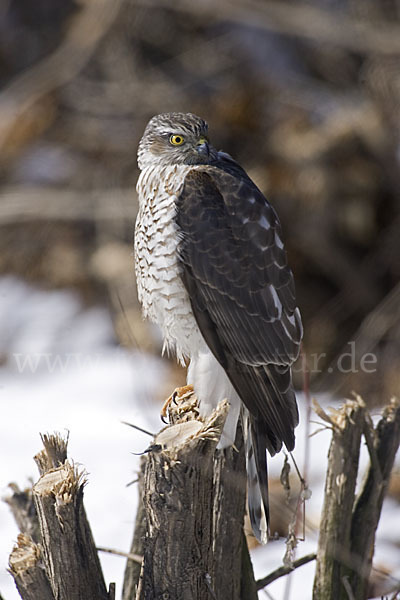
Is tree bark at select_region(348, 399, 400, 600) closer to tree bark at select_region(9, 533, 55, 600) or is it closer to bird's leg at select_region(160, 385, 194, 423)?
bird's leg at select_region(160, 385, 194, 423)

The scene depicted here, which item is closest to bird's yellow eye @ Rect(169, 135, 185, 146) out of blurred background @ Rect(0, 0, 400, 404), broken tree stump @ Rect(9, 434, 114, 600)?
broken tree stump @ Rect(9, 434, 114, 600)

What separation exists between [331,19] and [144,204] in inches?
146

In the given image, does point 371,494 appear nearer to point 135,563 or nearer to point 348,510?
point 348,510

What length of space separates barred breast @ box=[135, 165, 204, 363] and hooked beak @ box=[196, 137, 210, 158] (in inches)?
3.4

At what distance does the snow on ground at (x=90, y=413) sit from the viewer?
12.9 feet

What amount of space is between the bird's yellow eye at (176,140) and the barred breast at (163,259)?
0.09 metres

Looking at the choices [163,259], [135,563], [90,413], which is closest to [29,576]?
[135,563]

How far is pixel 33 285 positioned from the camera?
7320mm

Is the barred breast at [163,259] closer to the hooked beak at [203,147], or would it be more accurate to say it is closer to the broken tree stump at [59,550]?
the hooked beak at [203,147]

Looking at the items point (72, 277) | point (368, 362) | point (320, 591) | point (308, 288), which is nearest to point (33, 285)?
point (72, 277)

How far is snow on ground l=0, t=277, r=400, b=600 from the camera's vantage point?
3934mm

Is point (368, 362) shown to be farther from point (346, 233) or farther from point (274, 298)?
point (274, 298)

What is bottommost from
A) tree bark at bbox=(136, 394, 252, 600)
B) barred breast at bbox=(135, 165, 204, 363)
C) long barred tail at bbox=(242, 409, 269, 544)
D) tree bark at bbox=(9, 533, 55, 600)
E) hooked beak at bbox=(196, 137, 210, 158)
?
tree bark at bbox=(9, 533, 55, 600)

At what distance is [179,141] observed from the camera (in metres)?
2.98
